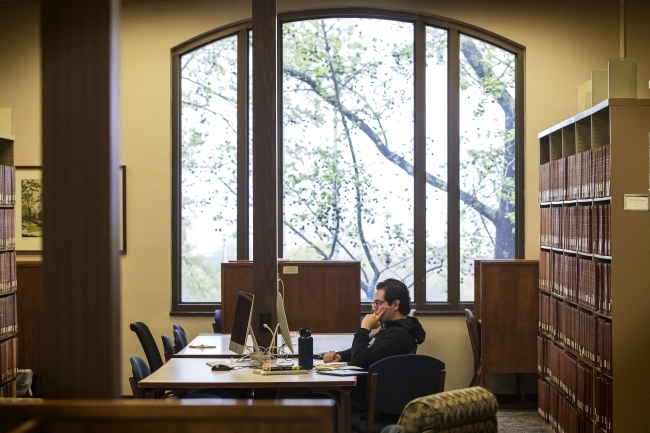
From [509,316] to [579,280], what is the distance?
219cm

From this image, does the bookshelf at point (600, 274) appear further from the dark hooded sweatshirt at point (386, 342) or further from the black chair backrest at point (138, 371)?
the black chair backrest at point (138, 371)

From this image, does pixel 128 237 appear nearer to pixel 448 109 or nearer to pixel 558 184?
pixel 448 109

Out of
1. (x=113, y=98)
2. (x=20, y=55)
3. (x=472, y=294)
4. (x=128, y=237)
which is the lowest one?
(x=472, y=294)

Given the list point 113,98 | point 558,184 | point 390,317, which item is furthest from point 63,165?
point 558,184

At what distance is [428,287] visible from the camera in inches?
357

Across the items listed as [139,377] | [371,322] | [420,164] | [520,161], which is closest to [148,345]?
[139,377]

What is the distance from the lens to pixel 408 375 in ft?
16.6

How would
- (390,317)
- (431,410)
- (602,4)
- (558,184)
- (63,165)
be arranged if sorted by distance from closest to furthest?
1. (63,165)
2. (431,410)
3. (390,317)
4. (558,184)
5. (602,4)

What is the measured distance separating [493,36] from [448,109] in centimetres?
96

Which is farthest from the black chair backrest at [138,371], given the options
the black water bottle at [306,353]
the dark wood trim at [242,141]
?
the dark wood trim at [242,141]

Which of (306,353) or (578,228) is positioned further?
(578,228)

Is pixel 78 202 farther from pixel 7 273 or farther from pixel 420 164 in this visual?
pixel 420 164

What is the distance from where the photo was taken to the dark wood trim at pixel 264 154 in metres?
6.04

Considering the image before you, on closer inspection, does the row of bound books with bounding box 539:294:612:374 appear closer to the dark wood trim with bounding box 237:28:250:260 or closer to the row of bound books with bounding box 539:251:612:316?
the row of bound books with bounding box 539:251:612:316
